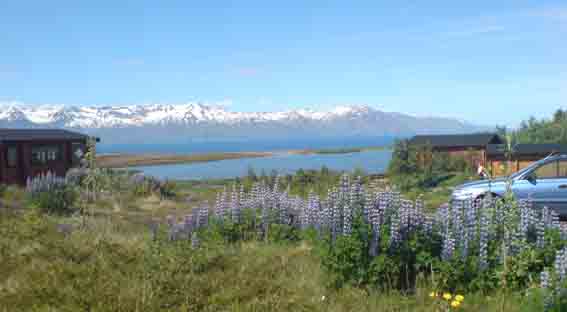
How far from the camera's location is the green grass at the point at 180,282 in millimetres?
5469

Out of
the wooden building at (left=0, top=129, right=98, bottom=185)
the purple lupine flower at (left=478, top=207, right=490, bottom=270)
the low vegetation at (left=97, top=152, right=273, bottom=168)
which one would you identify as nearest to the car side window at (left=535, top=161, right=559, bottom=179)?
the purple lupine flower at (left=478, top=207, right=490, bottom=270)

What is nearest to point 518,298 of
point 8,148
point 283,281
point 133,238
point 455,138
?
point 283,281

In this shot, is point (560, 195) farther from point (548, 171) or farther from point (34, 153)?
point (34, 153)

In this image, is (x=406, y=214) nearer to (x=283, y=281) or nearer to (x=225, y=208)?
(x=283, y=281)

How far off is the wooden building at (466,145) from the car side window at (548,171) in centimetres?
2242

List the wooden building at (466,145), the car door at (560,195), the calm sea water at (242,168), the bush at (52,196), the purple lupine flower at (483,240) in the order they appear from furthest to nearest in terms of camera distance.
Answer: the calm sea water at (242,168)
the wooden building at (466,145)
the bush at (52,196)
the car door at (560,195)
the purple lupine flower at (483,240)

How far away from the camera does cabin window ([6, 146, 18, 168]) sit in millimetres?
24922

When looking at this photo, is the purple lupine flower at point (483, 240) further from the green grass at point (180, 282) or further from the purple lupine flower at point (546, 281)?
the purple lupine flower at point (546, 281)

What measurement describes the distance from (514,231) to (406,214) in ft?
4.34

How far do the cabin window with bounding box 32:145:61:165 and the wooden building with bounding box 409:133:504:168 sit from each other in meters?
22.6

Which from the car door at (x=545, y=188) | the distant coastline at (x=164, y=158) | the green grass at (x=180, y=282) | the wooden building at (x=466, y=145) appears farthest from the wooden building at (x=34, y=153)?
the distant coastline at (x=164, y=158)

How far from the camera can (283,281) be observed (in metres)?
6.27

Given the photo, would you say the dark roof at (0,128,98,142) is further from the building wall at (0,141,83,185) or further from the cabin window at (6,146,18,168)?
the cabin window at (6,146,18,168)

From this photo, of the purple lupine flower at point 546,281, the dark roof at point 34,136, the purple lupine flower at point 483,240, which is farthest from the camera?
the dark roof at point 34,136
